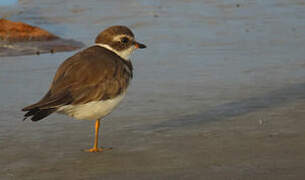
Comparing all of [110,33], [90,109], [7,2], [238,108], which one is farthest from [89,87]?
[7,2]

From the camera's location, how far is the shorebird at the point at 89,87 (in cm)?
629

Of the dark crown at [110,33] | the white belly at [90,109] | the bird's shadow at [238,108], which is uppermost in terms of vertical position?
the dark crown at [110,33]

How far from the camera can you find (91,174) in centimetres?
567

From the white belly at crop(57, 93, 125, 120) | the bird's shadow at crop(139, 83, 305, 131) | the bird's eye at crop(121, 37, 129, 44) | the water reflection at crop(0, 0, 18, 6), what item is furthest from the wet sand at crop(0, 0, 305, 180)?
the water reflection at crop(0, 0, 18, 6)

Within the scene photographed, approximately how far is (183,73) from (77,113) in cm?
368

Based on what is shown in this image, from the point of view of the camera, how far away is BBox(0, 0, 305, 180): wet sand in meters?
5.85

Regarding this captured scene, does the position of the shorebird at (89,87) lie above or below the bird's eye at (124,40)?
below

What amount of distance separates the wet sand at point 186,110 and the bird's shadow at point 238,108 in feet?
0.04

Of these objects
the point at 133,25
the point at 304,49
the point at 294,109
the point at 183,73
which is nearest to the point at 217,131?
the point at 294,109

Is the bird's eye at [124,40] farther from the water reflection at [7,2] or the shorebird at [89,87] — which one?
the water reflection at [7,2]

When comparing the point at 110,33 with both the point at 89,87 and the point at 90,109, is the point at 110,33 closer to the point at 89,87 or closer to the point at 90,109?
the point at 89,87

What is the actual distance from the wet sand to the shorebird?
448 mm

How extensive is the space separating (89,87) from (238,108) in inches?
92.5

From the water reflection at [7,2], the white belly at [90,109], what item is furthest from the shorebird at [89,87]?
the water reflection at [7,2]
